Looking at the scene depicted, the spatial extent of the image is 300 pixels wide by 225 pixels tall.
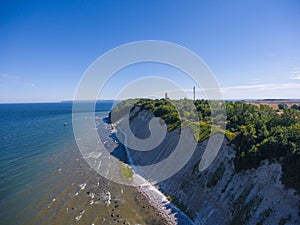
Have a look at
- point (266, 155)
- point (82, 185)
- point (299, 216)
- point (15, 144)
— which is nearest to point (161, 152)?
point (82, 185)

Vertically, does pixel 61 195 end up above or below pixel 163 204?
below

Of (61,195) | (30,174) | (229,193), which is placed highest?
(229,193)

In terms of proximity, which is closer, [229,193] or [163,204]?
[229,193]

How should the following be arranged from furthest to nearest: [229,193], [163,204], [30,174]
Answer: 1. [30,174]
2. [163,204]
3. [229,193]

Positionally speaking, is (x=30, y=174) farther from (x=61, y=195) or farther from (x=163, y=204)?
(x=163, y=204)

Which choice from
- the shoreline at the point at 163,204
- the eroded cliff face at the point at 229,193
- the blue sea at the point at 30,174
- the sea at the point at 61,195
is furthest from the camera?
the blue sea at the point at 30,174

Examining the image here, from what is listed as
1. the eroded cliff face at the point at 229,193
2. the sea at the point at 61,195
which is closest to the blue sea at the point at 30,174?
the sea at the point at 61,195

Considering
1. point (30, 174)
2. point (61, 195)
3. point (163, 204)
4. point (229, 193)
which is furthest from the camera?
point (30, 174)

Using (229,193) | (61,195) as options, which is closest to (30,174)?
(61,195)

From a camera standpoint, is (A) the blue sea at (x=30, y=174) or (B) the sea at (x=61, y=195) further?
Answer: (A) the blue sea at (x=30, y=174)

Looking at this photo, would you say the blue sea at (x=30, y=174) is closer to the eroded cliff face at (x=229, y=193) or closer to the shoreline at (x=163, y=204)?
the shoreline at (x=163, y=204)
